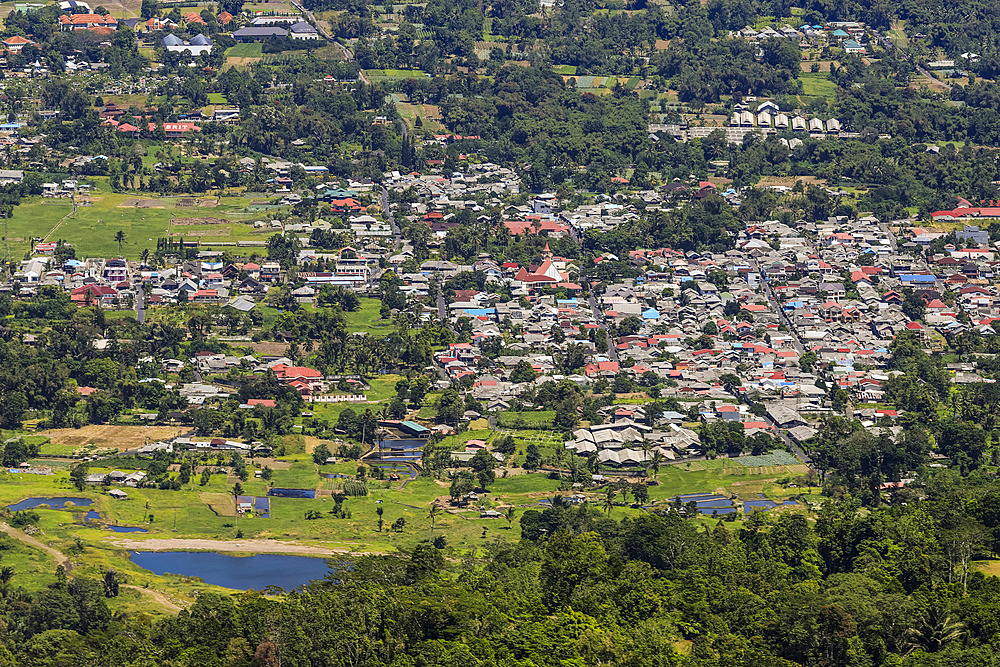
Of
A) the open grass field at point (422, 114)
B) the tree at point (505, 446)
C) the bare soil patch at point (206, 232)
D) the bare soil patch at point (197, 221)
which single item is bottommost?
the tree at point (505, 446)

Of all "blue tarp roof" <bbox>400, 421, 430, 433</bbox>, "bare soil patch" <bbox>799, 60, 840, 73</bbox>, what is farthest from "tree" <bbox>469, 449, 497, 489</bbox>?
"bare soil patch" <bbox>799, 60, 840, 73</bbox>

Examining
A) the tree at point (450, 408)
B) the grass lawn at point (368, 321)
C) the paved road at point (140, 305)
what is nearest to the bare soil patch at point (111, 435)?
the tree at point (450, 408)

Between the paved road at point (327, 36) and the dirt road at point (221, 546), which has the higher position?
the paved road at point (327, 36)

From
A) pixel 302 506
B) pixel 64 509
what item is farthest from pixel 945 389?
pixel 64 509

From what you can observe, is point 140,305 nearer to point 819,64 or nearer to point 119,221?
point 119,221

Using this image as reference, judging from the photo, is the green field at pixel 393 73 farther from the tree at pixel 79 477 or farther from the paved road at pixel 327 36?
the tree at pixel 79 477

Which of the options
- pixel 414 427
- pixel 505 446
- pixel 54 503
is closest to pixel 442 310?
pixel 414 427
